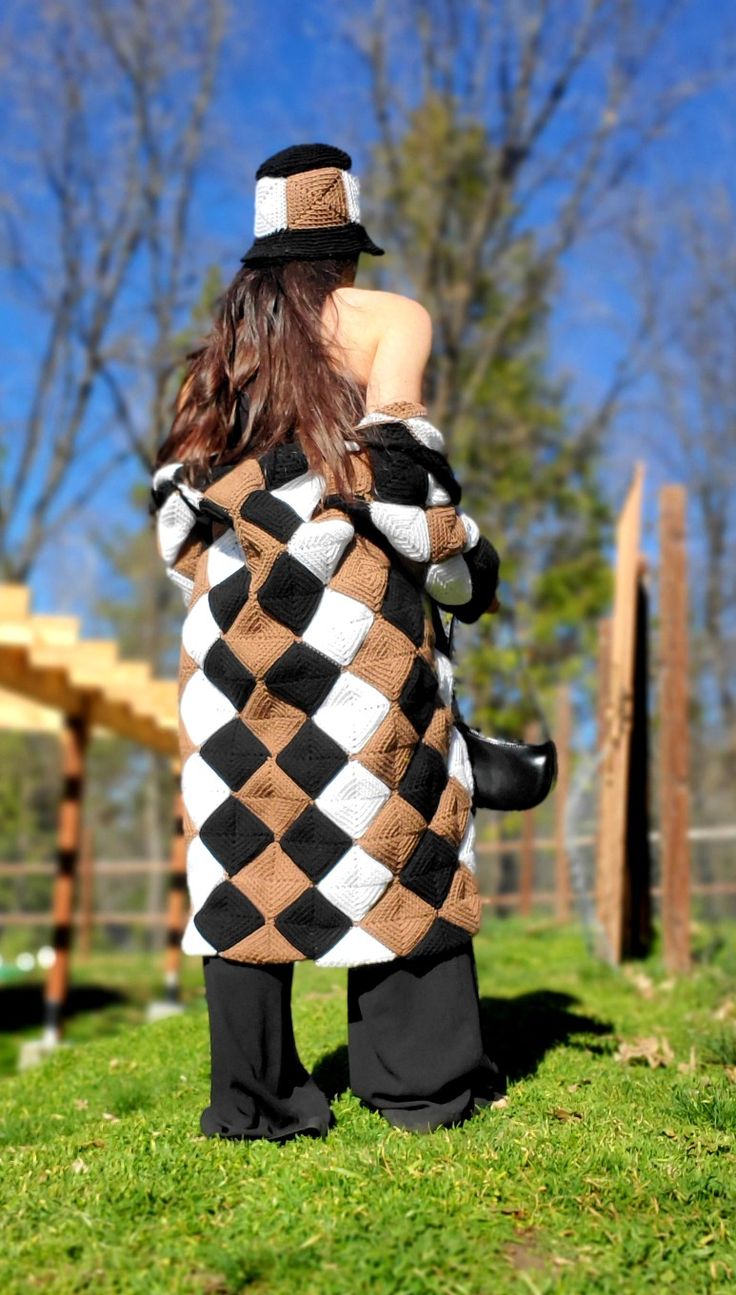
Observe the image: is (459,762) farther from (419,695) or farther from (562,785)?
(562,785)

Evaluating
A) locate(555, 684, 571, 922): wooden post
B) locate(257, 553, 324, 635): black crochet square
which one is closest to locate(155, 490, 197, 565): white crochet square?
locate(257, 553, 324, 635): black crochet square

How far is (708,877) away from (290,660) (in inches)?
545

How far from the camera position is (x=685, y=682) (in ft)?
17.7

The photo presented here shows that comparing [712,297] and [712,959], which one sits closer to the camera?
[712,959]

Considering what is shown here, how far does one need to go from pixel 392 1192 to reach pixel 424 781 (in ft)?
2.70

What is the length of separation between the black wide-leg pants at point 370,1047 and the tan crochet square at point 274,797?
31cm

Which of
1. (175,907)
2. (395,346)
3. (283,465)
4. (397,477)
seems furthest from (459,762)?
(175,907)

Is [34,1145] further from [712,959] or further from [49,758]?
[49,758]

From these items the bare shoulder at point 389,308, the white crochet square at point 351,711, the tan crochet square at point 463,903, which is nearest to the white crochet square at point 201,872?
the white crochet square at point 351,711

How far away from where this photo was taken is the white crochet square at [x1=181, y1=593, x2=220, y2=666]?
266 centimetres

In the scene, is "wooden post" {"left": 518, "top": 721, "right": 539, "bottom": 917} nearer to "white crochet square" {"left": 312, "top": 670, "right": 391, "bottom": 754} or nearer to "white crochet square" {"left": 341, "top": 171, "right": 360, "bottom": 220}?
"white crochet square" {"left": 341, "top": 171, "right": 360, "bottom": 220}

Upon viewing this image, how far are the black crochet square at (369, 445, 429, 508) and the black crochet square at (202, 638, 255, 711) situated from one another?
46 centimetres

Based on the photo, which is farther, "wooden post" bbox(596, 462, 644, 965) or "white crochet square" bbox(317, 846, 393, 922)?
"wooden post" bbox(596, 462, 644, 965)

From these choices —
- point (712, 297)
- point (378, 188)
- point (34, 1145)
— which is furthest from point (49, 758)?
point (34, 1145)
